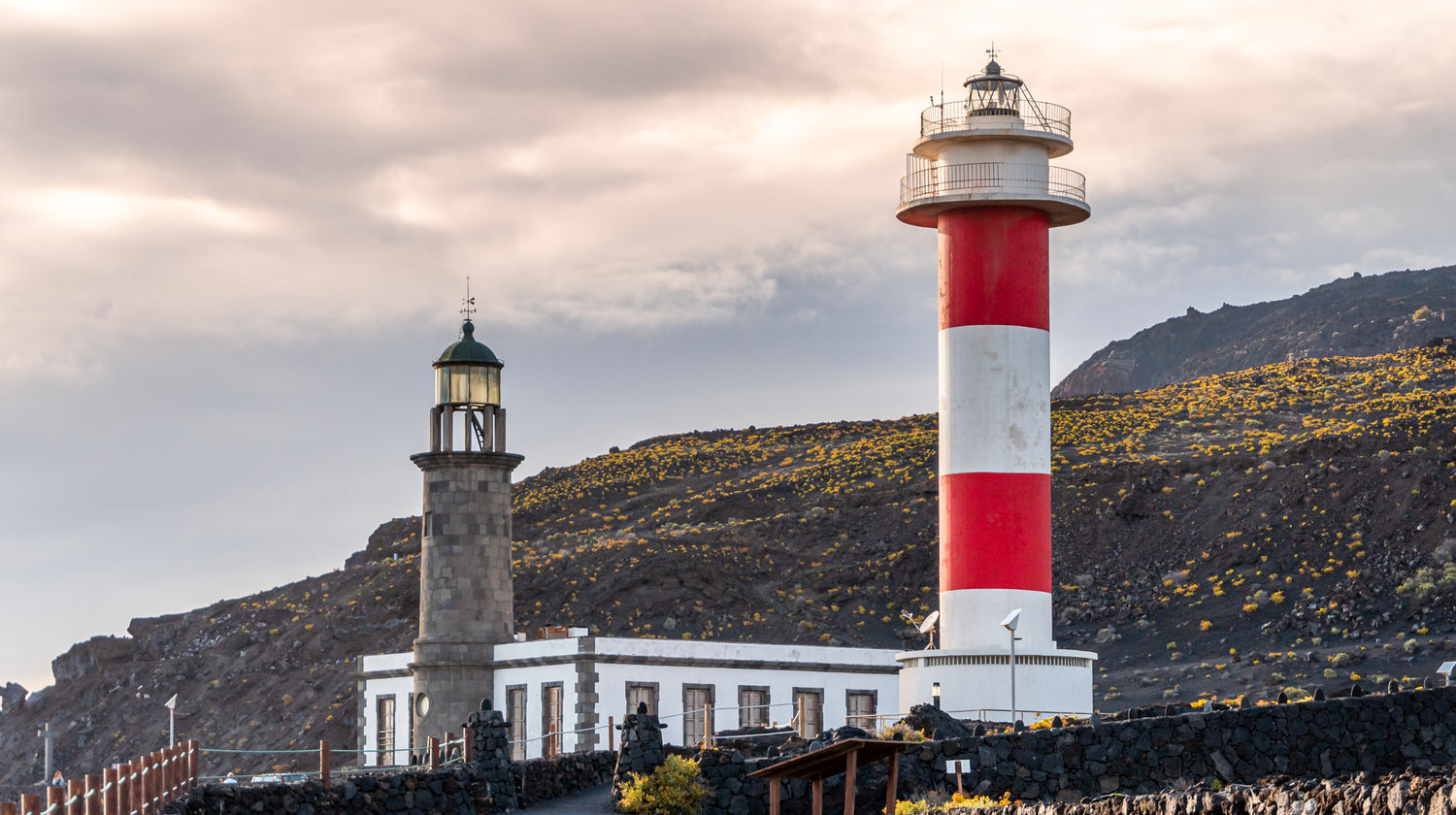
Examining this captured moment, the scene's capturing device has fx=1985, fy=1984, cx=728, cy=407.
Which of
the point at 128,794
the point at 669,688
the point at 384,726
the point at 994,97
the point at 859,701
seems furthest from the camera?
the point at 384,726

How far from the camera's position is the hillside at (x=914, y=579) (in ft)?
194

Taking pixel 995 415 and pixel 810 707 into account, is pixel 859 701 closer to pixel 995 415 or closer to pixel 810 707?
pixel 810 707

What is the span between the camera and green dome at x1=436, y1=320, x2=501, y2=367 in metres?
42.3

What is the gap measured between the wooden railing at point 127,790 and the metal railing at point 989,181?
16.0m

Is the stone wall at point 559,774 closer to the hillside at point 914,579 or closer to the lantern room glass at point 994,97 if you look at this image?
the lantern room glass at point 994,97

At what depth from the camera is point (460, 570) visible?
135 feet

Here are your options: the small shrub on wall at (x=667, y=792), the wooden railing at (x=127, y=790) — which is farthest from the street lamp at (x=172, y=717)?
the small shrub on wall at (x=667, y=792)

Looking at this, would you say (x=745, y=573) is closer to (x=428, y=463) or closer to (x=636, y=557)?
(x=636, y=557)

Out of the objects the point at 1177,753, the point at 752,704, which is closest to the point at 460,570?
the point at 752,704

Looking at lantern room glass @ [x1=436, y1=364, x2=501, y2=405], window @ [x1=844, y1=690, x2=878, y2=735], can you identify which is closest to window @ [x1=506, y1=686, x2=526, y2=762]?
lantern room glass @ [x1=436, y1=364, x2=501, y2=405]

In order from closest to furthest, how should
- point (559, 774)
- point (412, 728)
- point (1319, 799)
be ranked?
point (1319, 799) < point (559, 774) < point (412, 728)

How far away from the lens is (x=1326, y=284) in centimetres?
16612

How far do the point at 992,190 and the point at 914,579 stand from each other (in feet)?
130

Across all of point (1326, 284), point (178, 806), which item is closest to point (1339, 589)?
point (178, 806)
